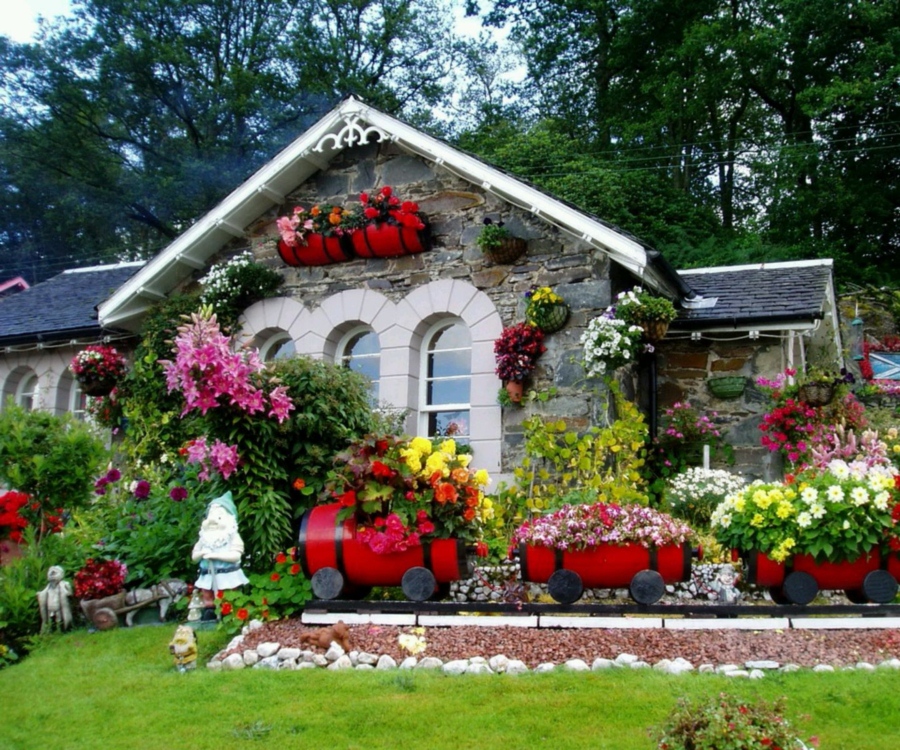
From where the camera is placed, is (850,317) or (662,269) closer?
(662,269)

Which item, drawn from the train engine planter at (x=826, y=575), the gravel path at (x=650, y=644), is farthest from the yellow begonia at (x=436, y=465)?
the train engine planter at (x=826, y=575)

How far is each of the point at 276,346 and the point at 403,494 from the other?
5.51 m

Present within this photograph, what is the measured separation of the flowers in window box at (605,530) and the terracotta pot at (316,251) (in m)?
5.51

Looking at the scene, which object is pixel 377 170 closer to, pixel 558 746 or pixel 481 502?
pixel 481 502

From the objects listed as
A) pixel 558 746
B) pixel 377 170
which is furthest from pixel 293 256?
pixel 558 746

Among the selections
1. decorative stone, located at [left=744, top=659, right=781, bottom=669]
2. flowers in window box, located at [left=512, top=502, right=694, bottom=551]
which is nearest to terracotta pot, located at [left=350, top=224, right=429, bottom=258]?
flowers in window box, located at [left=512, top=502, right=694, bottom=551]

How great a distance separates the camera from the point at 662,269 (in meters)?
10.3

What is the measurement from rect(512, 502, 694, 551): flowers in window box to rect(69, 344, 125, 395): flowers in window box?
7.69 m

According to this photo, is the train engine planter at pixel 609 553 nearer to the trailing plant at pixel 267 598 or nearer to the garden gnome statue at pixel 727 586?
the garden gnome statue at pixel 727 586

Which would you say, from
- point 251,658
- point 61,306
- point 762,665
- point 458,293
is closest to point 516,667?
point 762,665

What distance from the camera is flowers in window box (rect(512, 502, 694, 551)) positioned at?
21.8 ft

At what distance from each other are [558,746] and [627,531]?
232 cm

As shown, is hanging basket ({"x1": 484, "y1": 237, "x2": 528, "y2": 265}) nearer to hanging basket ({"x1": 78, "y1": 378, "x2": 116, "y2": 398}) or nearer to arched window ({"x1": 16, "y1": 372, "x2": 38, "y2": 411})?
hanging basket ({"x1": 78, "y1": 378, "x2": 116, "y2": 398})

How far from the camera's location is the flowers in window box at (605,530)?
21.8ft
